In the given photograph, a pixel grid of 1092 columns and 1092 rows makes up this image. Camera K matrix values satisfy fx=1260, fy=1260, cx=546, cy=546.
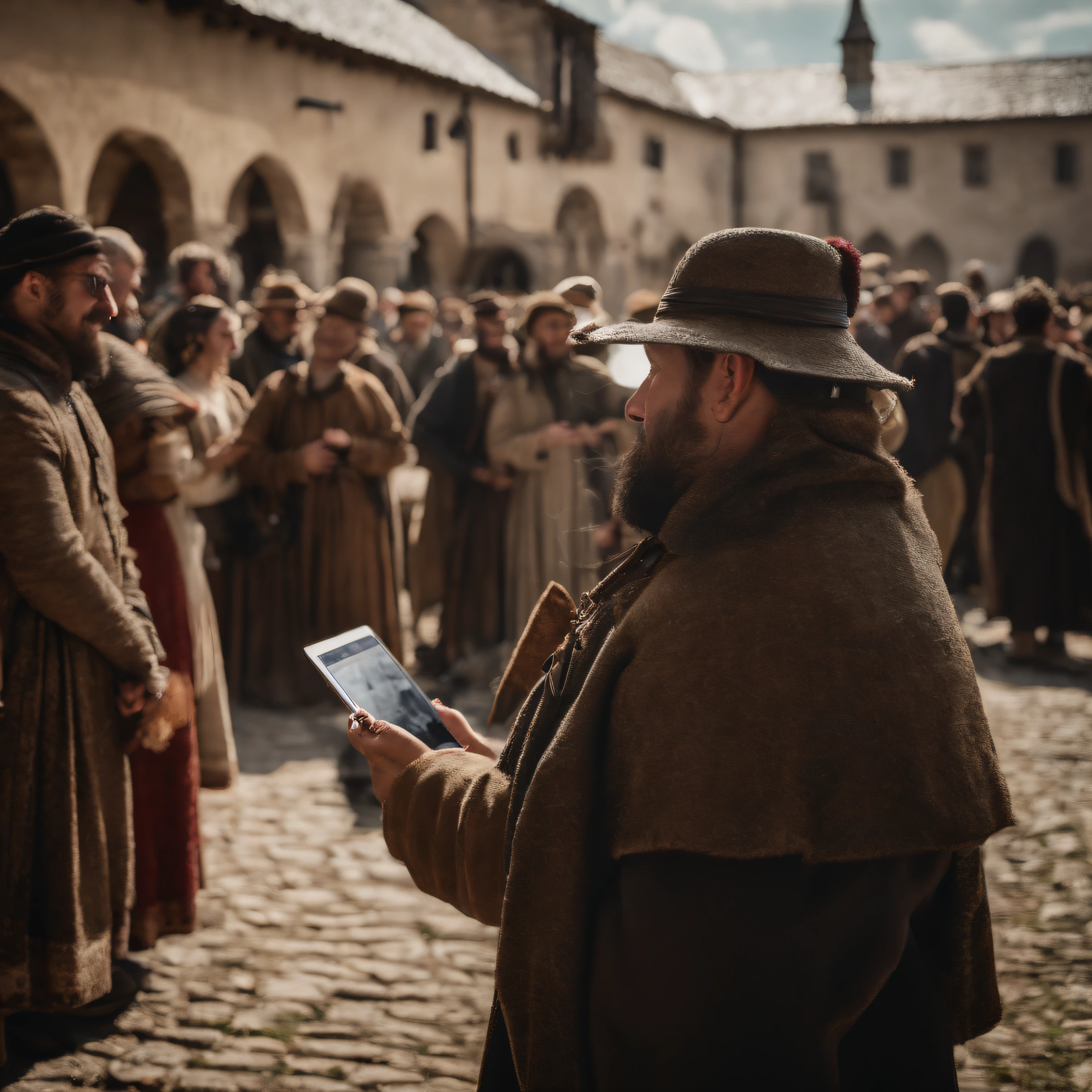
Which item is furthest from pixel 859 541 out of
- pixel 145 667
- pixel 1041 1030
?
pixel 1041 1030

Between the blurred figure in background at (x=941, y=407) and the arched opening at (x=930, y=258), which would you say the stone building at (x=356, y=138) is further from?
the blurred figure in background at (x=941, y=407)

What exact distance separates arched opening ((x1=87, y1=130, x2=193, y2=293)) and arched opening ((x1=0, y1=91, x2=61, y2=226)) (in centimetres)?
185

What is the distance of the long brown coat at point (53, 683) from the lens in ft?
9.87

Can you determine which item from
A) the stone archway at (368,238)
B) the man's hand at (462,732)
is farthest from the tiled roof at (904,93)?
the man's hand at (462,732)

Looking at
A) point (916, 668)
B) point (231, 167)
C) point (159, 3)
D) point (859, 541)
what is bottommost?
point (916, 668)

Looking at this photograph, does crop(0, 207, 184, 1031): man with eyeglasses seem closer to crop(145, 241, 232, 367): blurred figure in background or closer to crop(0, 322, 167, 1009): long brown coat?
crop(0, 322, 167, 1009): long brown coat

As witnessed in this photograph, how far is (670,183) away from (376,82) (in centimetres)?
1489

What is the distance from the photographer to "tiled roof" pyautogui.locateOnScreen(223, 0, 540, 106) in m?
19.1

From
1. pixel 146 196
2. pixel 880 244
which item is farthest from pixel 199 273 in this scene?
pixel 880 244

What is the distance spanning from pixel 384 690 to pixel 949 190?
1629 inches

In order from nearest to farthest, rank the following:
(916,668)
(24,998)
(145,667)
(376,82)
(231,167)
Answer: (916,668)
(24,998)
(145,667)
(231,167)
(376,82)

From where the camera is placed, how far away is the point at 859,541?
1607mm

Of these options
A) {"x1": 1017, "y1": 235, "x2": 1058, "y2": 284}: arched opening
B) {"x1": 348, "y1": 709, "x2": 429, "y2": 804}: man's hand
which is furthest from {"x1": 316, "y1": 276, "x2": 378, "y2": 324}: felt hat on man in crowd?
{"x1": 1017, "y1": 235, "x2": 1058, "y2": 284}: arched opening

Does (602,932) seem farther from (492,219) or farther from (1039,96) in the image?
(1039,96)
